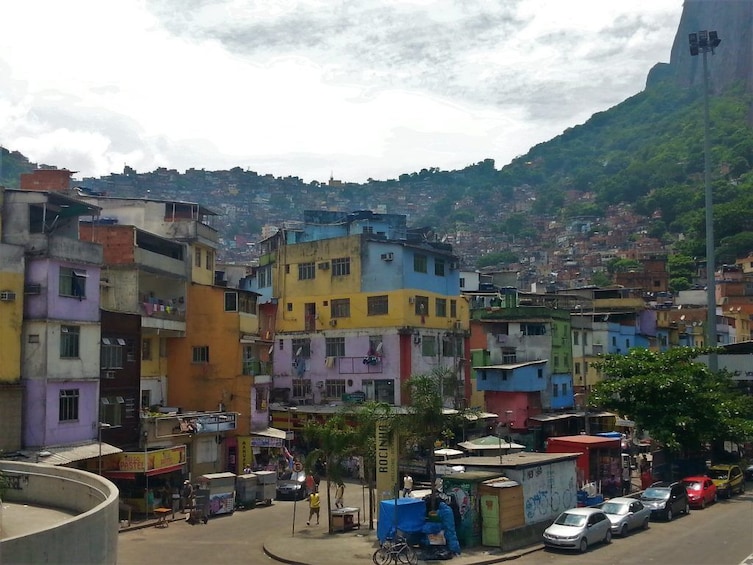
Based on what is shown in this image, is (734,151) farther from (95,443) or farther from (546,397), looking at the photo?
(95,443)

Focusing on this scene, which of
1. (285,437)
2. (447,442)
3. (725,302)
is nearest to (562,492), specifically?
(447,442)

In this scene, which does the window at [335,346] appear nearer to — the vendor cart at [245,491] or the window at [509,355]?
the window at [509,355]

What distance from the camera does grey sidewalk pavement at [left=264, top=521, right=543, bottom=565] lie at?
23469 millimetres

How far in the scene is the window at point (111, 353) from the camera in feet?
107

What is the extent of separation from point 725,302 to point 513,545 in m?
78.4

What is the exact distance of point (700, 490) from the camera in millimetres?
33281

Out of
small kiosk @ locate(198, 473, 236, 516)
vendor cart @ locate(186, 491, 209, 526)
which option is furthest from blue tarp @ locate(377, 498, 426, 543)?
small kiosk @ locate(198, 473, 236, 516)

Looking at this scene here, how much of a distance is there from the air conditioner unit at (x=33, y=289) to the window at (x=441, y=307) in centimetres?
2705

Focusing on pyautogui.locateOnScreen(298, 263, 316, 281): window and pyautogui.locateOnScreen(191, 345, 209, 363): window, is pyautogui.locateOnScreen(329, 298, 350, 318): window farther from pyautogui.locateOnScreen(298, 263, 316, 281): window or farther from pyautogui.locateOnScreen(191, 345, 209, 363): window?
pyautogui.locateOnScreen(191, 345, 209, 363): window

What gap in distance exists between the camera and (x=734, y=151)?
568 ft

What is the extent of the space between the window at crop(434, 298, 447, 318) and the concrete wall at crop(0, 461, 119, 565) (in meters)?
33.4

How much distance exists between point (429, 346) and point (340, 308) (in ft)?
19.4

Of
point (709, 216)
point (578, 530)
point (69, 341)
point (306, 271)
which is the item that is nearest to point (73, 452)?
point (69, 341)

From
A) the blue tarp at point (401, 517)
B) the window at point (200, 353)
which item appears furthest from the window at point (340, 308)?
the blue tarp at point (401, 517)
